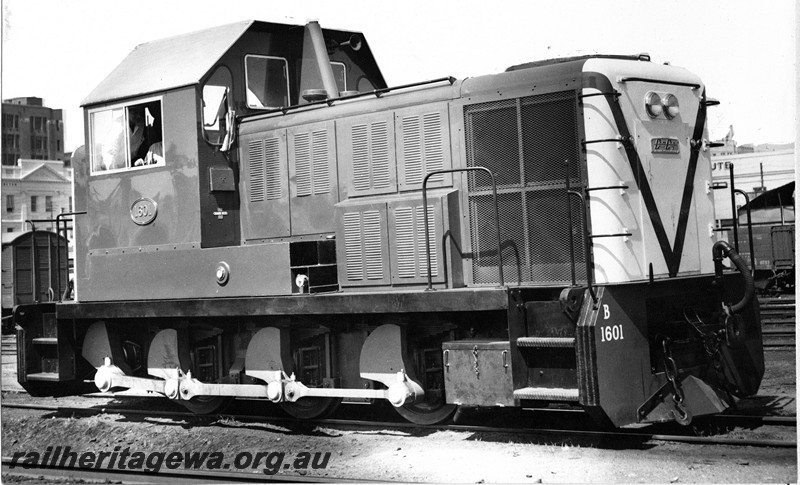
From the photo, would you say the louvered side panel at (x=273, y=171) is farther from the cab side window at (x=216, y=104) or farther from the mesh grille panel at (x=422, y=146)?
the mesh grille panel at (x=422, y=146)

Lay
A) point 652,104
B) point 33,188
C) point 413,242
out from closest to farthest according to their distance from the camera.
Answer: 1. point 652,104
2. point 413,242
3. point 33,188

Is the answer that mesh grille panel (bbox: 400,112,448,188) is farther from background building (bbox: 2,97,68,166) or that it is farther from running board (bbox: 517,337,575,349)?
background building (bbox: 2,97,68,166)

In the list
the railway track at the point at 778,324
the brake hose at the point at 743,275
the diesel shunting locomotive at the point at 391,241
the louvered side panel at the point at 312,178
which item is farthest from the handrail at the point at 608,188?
the railway track at the point at 778,324

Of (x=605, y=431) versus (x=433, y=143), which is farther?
(x=433, y=143)

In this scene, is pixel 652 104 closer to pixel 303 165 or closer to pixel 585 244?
pixel 585 244

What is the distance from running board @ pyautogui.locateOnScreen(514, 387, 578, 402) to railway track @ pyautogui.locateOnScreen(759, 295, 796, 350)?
24.6 ft

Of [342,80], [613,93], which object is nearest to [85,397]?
Result: [342,80]

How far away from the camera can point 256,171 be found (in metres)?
9.48

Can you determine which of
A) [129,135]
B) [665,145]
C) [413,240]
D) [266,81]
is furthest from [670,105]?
[129,135]

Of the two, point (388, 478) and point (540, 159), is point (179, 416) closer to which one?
point (388, 478)

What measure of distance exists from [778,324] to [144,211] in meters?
12.2

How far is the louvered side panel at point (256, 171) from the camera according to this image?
9.44 metres

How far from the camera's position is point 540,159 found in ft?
24.9

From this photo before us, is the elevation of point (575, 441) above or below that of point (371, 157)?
below
